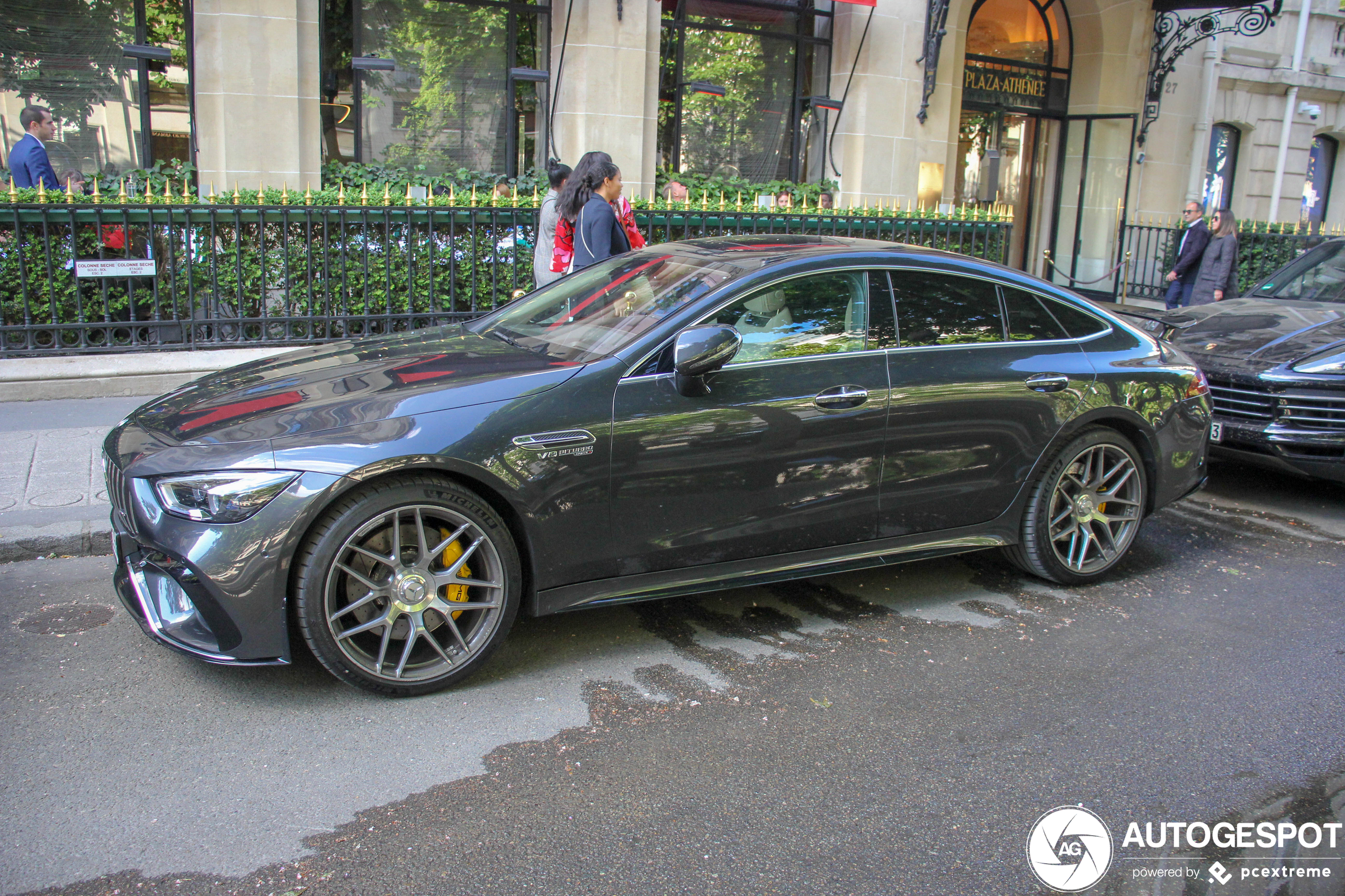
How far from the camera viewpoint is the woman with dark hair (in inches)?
269

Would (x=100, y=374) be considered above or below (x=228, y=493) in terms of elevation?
below

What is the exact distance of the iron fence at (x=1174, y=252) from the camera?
13422 mm

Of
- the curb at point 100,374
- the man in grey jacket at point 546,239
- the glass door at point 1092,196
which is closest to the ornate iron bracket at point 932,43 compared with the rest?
the glass door at point 1092,196

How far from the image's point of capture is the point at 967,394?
4.66 m

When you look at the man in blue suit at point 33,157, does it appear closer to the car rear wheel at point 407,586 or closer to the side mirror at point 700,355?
the car rear wheel at point 407,586

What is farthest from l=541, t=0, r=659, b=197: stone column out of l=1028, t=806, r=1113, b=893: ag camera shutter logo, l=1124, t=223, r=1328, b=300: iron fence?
l=1028, t=806, r=1113, b=893: ag camera shutter logo

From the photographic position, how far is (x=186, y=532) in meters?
3.50

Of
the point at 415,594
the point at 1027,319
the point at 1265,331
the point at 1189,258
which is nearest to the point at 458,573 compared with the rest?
the point at 415,594

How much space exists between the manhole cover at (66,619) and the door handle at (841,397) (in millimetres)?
3186

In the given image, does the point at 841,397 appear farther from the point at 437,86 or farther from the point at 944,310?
the point at 437,86

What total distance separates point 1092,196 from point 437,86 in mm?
10737

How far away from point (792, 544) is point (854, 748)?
3.40 ft

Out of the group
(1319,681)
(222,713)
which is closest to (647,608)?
(222,713)

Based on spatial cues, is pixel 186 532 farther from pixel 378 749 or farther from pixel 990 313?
pixel 990 313
